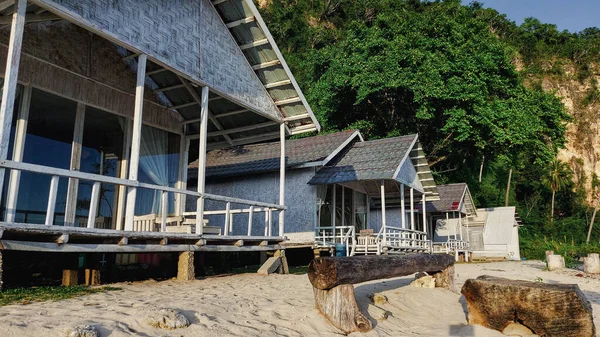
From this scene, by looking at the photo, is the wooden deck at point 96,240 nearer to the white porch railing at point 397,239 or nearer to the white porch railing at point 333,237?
the white porch railing at point 333,237

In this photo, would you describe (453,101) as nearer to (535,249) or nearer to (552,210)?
(535,249)

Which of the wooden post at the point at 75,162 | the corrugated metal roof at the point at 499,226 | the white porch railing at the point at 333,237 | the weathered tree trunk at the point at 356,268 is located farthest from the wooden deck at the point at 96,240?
the corrugated metal roof at the point at 499,226

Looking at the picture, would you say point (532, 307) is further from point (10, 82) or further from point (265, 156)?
point (265, 156)

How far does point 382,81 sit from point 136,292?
917 inches

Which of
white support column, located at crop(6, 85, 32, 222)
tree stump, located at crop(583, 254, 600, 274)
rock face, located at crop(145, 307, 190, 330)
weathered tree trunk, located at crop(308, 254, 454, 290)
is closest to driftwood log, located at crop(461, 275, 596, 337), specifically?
weathered tree trunk, located at crop(308, 254, 454, 290)

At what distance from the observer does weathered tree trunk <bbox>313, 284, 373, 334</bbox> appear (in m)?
5.98

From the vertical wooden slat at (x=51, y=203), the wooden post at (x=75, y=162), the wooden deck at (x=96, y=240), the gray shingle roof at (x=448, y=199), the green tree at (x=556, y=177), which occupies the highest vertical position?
the green tree at (x=556, y=177)

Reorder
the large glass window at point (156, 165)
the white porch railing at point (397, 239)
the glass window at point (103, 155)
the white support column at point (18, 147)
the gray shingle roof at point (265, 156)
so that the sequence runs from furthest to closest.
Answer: the gray shingle roof at point (265, 156) < the white porch railing at point (397, 239) < the large glass window at point (156, 165) < the glass window at point (103, 155) < the white support column at point (18, 147)

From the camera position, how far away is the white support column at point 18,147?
8.07 meters

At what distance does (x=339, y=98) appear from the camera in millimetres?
31312

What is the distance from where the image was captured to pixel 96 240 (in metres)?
7.46

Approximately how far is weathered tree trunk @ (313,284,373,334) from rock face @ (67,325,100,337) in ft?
9.33

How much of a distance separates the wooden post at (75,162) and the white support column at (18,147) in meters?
1.05

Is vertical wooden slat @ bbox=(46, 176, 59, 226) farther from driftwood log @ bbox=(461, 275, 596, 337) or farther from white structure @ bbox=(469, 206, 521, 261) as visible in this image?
white structure @ bbox=(469, 206, 521, 261)
